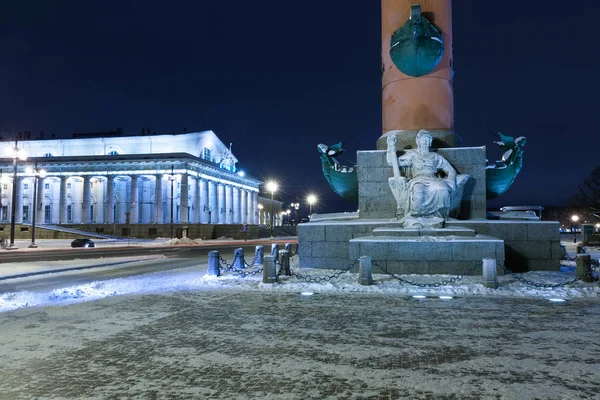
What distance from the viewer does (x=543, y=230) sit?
15000 millimetres

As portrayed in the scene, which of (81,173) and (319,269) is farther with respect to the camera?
(81,173)

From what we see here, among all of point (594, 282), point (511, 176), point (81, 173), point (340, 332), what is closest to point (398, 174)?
point (511, 176)

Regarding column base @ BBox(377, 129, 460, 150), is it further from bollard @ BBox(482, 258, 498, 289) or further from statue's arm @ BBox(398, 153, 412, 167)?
bollard @ BBox(482, 258, 498, 289)

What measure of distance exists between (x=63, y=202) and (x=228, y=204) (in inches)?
1146

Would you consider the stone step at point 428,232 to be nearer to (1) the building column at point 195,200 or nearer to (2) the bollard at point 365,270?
(2) the bollard at point 365,270

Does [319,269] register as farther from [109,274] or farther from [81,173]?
[81,173]

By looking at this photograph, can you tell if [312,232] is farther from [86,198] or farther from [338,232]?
[86,198]

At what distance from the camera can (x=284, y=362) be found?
5.78m

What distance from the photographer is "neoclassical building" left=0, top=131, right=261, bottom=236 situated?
79562 millimetres

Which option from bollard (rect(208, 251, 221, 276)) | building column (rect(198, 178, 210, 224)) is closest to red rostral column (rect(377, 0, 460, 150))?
bollard (rect(208, 251, 221, 276))

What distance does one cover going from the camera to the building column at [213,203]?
87.7 metres

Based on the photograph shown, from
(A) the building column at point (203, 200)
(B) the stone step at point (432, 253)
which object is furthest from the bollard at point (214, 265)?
(A) the building column at point (203, 200)

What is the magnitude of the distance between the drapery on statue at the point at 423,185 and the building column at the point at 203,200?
6949 cm

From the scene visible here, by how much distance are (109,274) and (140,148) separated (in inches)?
3121
